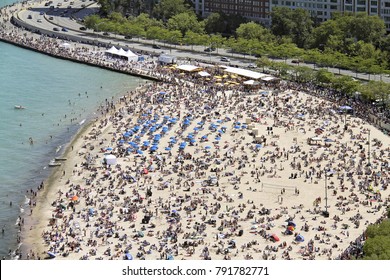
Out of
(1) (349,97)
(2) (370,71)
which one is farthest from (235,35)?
(1) (349,97)

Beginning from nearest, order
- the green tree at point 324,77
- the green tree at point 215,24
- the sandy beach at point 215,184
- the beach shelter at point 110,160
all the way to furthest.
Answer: the sandy beach at point 215,184 → the beach shelter at point 110,160 → the green tree at point 324,77 → the green tree at point 215,24

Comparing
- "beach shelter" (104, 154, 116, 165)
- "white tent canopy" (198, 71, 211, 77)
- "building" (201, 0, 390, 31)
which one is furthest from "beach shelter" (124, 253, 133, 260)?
"building" (201, 0, 390, 31)

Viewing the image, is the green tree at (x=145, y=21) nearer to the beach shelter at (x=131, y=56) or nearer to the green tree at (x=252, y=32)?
the beach shelter at (x=131, y=56)

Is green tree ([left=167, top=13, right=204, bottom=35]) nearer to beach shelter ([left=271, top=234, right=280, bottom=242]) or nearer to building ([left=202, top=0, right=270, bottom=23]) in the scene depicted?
building ([left=202, top=0, right=270, bottom=23])

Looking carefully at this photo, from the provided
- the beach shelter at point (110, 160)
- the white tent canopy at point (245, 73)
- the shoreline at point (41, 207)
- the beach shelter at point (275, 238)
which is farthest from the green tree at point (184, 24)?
the beach shelter at point (275, 238)

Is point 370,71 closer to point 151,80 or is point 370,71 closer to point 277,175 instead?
point 151,80
